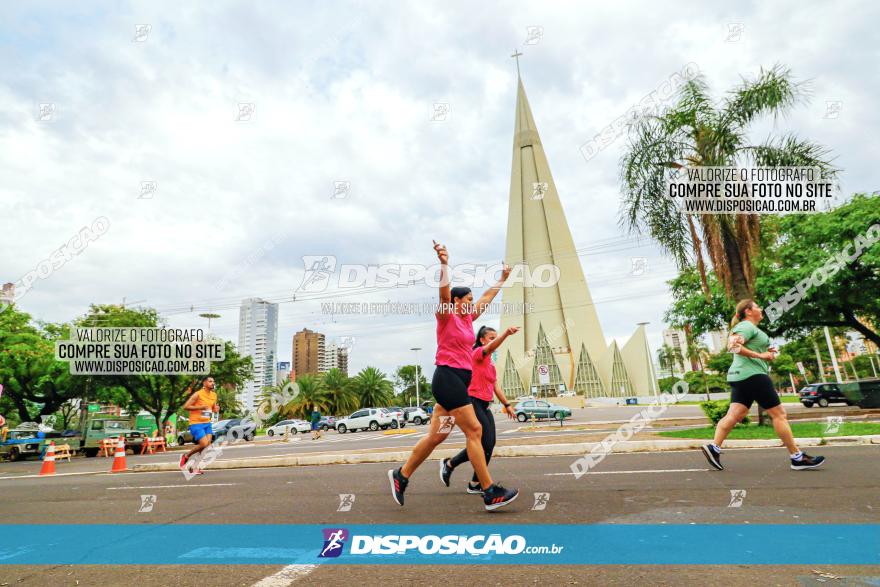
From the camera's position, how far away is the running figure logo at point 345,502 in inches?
187

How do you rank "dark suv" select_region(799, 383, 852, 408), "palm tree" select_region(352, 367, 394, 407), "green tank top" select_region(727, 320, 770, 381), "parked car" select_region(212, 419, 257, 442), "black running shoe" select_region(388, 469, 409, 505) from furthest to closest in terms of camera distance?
"palm tree" select_region(352, 367, 394, 407), "parked car" select_region(212, 419, 257, 442), "dark suv" select_region(799, 383, 852, 408), "green tank top" select_region(727, 320, 770, 381), "black running shoe" select_region(388, 469, 409, 505)

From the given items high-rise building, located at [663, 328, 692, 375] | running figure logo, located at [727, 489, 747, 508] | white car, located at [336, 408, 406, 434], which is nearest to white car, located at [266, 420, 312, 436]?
white car, located at [336, 408, 406, 434]

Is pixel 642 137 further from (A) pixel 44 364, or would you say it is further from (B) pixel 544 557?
(A) pixel 44 364

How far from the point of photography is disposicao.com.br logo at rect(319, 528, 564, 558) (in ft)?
10.6

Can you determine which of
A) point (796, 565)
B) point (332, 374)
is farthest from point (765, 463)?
point (332, 374)

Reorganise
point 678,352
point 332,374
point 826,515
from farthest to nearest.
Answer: point 678,352, point 332,374, point 826,515

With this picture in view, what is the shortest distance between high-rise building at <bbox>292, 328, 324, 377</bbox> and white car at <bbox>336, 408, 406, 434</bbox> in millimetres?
84481

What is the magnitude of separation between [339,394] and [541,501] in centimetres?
5537

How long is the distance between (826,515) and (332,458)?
8.03 m

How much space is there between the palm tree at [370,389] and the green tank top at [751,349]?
57.8 metres

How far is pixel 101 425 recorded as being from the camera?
22375 mm

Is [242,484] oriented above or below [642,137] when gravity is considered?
below

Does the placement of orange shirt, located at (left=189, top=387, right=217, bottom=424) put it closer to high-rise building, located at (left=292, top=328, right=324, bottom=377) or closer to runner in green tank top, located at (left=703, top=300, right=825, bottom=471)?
runner in green tank top, located at (left=703, top=300, right=825, bottom=471)

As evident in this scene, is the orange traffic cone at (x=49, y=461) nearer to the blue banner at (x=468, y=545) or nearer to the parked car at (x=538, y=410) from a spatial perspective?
the blue banner at (x=468, y=545)
